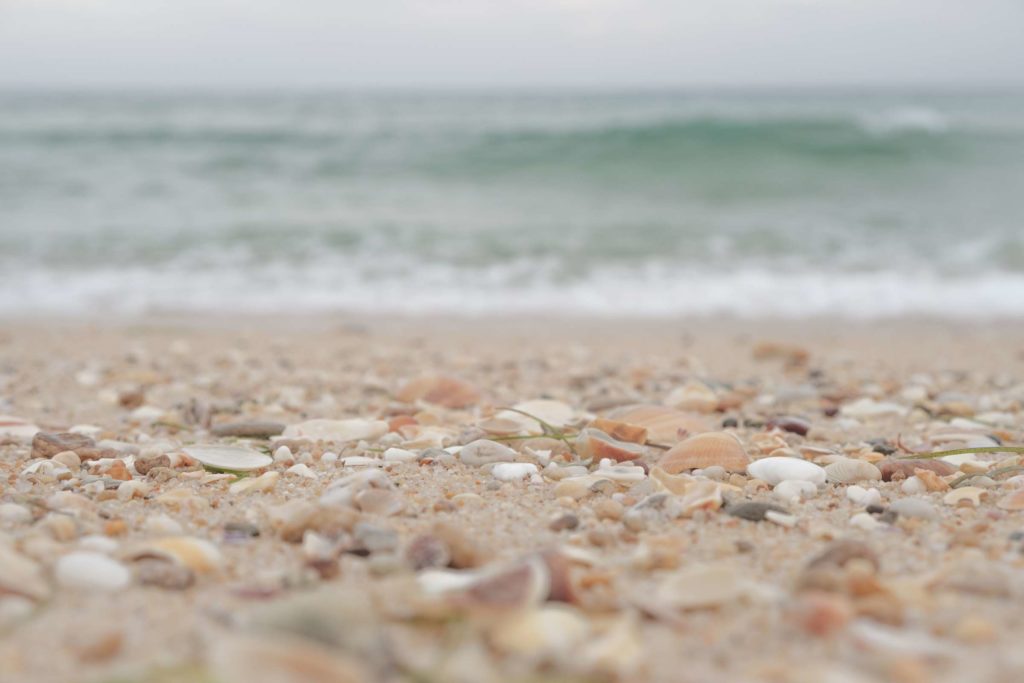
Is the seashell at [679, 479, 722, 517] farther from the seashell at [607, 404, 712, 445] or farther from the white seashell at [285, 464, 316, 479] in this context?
the white seashell at [285, 464, 316, 479]

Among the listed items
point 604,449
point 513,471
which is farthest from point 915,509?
point 513,471

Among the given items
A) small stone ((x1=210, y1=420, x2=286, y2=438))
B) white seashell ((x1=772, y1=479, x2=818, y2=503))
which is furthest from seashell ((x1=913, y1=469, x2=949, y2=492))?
small stone ((x1=210, y1=420, x2=286, y2=438))

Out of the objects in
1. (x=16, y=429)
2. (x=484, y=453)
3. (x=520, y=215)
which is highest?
(x=520, y=215)

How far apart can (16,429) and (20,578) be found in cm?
142

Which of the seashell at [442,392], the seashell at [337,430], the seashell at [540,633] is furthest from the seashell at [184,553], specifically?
the seashell at [442,392]

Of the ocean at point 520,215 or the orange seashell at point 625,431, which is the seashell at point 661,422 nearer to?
the orange seashell at point 625,431

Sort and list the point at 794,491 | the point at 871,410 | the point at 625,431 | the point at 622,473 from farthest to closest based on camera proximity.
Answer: the point at 871,410, the point at 625,431, the point at 622,473, the point at 794,491

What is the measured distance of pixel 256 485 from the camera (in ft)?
6.07

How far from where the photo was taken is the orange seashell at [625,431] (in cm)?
221

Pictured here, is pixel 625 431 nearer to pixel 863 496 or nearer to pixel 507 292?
pixel 863 496

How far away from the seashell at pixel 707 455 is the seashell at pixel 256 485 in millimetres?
854

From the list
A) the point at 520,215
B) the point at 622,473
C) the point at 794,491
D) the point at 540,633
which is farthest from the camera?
the point at 520,215

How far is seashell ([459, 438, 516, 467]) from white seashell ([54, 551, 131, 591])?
0.88 meters

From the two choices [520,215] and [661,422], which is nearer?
[661,422]
